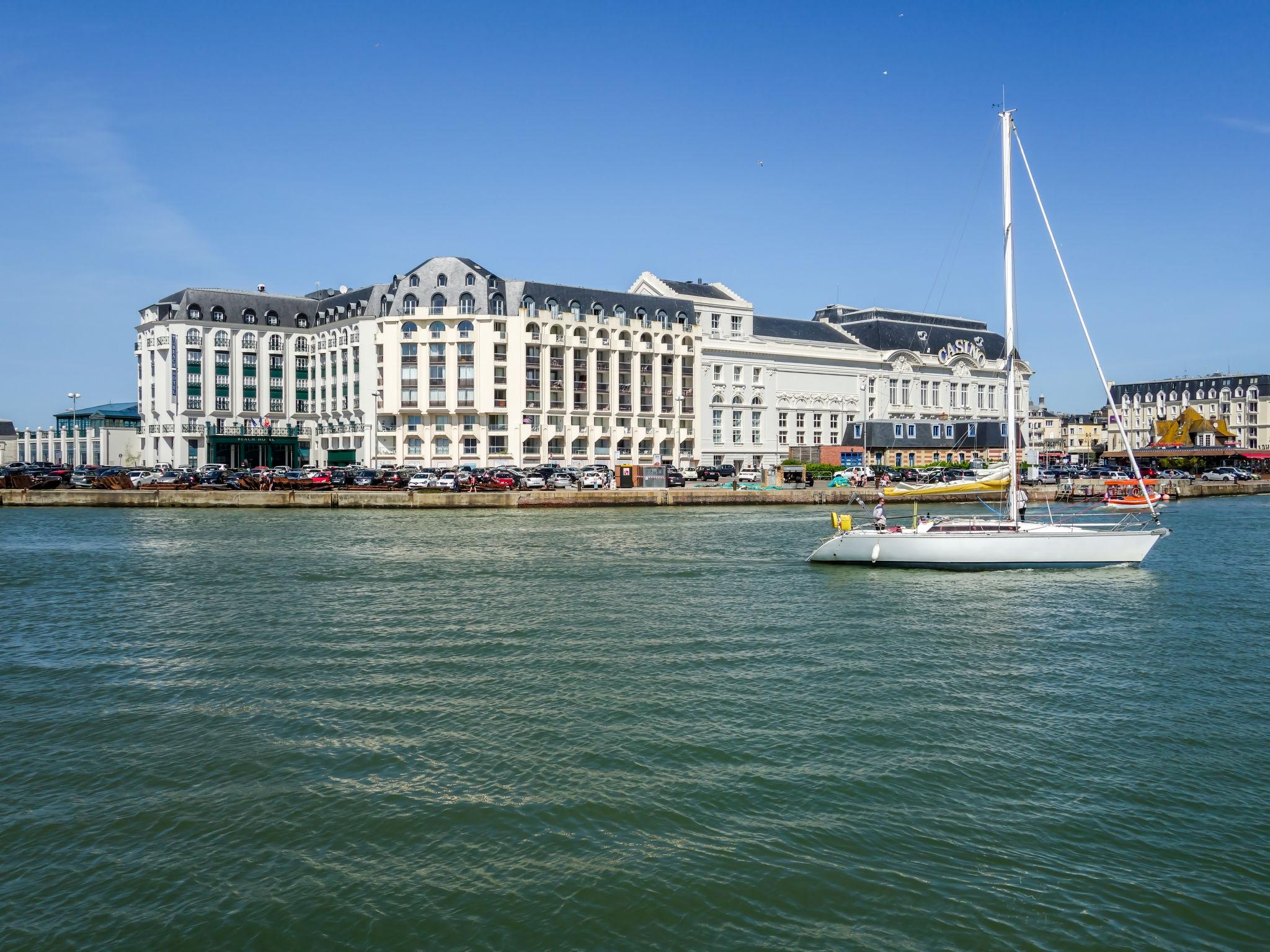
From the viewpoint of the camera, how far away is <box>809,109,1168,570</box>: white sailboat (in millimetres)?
35812

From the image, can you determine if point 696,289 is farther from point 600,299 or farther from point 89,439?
point 89,439

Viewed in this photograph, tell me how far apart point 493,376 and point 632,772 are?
8475 centimetres

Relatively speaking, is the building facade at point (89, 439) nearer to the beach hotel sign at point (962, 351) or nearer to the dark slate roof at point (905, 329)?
the dark slate roof at point (905, 329)

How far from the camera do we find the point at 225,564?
124ft

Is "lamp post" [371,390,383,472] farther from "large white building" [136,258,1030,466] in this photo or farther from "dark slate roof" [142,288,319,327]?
"dark slate roof" [142,288,319,327]

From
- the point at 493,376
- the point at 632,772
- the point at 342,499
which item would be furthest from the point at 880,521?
the point at 493,376

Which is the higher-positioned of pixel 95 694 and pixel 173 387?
pixel 173 387

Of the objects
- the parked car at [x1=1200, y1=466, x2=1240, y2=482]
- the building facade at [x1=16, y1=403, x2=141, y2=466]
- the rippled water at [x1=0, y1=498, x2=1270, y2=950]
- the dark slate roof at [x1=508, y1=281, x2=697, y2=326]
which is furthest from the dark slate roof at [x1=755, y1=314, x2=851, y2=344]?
the rippled water at [x1=0, y1=498, x2=1270, y2=950]

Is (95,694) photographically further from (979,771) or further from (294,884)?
(979,771)

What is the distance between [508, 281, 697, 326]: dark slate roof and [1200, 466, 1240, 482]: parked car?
200 feet

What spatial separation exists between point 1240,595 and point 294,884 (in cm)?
3148

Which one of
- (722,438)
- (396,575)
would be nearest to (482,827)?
(396,575)

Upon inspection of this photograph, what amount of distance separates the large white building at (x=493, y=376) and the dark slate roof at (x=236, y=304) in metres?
0.20

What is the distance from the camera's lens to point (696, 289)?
114 metres
